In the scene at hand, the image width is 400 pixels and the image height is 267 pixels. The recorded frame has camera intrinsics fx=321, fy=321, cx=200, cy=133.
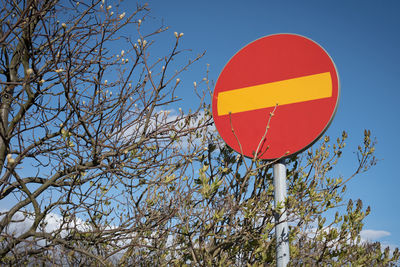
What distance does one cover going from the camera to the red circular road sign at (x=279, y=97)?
224cm

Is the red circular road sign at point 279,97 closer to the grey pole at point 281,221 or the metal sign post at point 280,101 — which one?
the metal sign post at point 280,101

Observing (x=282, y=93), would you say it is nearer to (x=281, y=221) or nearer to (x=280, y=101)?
(x=280, y=101)

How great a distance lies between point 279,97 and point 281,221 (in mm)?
876

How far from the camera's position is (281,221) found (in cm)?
220

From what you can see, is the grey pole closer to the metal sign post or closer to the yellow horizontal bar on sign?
the metal sign post

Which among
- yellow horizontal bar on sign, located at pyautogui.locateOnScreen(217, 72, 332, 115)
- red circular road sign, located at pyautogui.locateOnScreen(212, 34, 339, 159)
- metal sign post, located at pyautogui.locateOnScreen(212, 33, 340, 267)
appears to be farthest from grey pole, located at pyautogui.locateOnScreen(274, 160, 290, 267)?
yellow horizontal bar on sign, located at pyautogui.locateOnScreen(217, 72, 332, 115)

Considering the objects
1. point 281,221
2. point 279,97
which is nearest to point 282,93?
point 279,97

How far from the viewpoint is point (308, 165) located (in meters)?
3.37

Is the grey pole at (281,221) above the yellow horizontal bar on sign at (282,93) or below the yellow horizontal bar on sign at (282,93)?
below

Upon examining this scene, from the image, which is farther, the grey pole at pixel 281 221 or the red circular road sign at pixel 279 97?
the red circular road sign at pixel 279 97

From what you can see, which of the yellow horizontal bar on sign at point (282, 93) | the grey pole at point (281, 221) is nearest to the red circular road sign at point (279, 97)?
the yellow horizontal bar on sign at point (282, 93)

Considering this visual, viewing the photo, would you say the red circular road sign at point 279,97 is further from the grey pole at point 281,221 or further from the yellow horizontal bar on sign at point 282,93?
the grey pole at point 281,221

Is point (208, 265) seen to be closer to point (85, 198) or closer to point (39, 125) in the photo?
point (85, 198)

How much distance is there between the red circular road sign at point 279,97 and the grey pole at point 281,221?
0.12m
